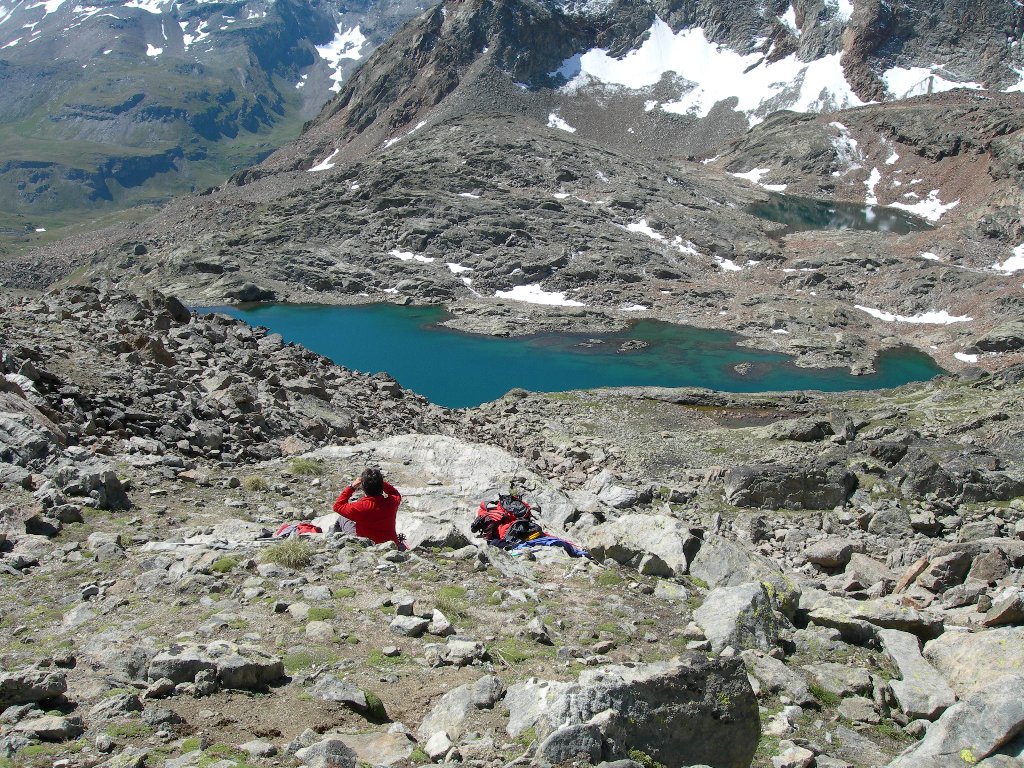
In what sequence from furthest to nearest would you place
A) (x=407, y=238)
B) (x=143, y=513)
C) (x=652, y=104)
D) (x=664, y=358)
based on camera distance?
(x=652, y=104) < (x=407, y=238) < (x=664, y=358) < (x=143, y=513)

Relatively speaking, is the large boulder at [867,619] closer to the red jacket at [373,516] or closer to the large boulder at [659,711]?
the large boulder at [659,711]

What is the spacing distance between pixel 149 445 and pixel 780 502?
62.7 feet

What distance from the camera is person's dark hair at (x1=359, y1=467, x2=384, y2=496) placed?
11.8m

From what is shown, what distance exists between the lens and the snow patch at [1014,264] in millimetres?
88625

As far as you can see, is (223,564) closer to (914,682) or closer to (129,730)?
(129,730)

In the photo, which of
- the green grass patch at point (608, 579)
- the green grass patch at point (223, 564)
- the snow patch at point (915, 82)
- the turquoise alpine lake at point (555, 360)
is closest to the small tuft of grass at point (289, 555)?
the green grass patch at point (223, 564)

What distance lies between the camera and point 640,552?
41.5ft

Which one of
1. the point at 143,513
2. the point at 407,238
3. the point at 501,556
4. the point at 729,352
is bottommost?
the point at 729,352

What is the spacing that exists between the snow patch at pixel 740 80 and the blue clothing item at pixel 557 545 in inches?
7243

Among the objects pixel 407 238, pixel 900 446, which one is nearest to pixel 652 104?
pixel 407 238

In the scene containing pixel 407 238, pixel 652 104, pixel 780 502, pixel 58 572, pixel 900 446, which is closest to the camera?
pixel 58 572

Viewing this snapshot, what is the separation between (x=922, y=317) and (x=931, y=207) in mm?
57053

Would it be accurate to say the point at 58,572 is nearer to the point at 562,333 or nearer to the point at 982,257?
the point at 562,333

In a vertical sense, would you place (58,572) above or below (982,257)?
above
